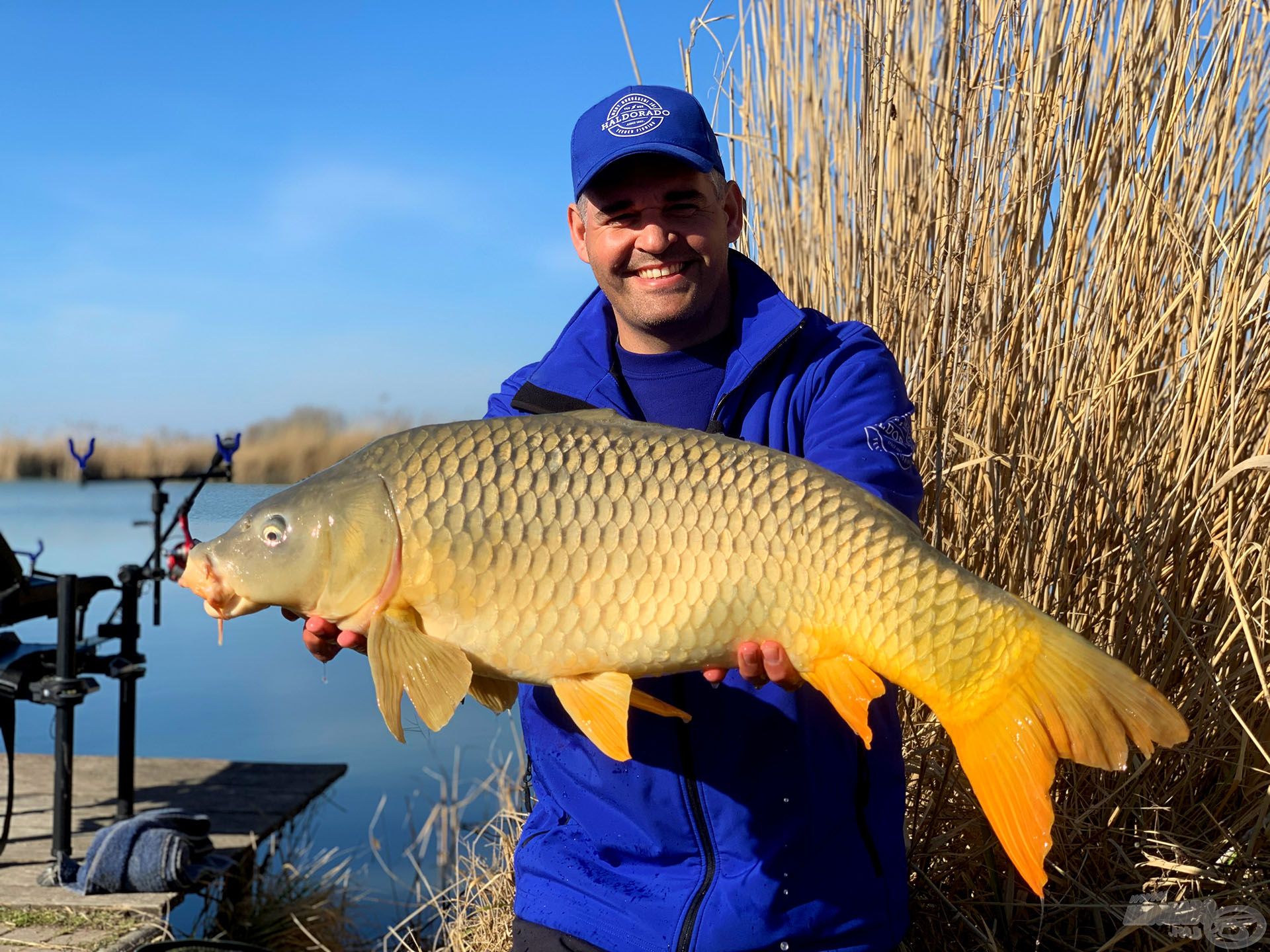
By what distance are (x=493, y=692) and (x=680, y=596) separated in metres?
0.32

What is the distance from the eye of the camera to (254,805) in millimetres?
3336

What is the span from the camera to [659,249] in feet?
4.45

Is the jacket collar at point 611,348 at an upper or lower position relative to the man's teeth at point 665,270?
lower

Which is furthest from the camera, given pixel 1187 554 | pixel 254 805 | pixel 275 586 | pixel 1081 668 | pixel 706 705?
pixel 254 805

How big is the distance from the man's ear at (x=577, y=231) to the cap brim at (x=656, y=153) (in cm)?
12

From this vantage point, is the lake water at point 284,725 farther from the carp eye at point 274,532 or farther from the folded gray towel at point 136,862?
the carp eye at point 274,532

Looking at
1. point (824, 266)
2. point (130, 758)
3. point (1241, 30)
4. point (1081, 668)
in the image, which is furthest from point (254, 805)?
point (1241, 30)

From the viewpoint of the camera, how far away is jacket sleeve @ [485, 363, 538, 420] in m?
1.46

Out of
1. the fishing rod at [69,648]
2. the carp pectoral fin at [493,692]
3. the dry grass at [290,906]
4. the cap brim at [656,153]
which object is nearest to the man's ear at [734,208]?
the cap brim at [656,153]

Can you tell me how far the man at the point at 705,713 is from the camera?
116 cm

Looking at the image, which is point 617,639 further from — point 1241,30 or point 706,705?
point 1241,30

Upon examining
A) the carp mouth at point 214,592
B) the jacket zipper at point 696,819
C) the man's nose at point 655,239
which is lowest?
the jacket zipper at point 696,819

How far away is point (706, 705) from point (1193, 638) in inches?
36.8

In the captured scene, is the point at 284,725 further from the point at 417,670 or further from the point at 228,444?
the point at 417,670
